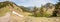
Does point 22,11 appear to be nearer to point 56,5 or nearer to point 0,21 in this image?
point 0,21

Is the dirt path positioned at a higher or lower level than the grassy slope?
lower

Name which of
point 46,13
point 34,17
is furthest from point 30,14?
point 46,13

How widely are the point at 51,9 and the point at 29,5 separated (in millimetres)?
448

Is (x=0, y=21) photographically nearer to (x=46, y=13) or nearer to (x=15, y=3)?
(x=15, y=3)

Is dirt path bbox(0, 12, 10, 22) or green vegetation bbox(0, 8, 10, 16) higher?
green vegetation bbox(0, 8, 10, 16)

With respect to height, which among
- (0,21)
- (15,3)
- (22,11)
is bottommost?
(0,21)

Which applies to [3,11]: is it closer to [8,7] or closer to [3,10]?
[3,10]

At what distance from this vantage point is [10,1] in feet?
8.54

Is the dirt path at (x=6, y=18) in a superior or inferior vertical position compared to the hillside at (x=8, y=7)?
inferior

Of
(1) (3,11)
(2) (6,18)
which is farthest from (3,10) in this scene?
(2) (6,18)

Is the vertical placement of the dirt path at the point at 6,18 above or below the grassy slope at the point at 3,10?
below

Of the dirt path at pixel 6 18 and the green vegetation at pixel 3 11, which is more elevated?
the green vegetation at pixel 3 11

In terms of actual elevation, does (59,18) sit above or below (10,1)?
below

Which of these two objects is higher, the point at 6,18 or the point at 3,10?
the point at 3,10
